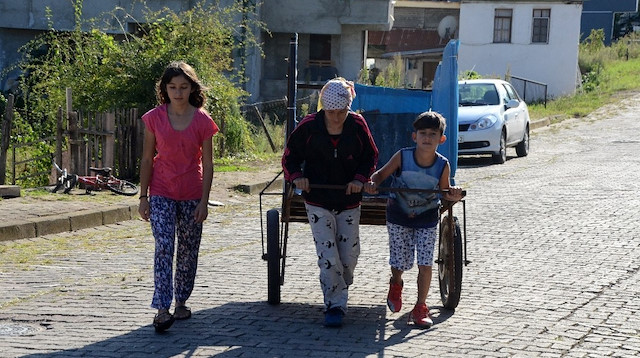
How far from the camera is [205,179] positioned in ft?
23.5

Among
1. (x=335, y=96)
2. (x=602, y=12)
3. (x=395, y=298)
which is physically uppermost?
(x=602, y=12)

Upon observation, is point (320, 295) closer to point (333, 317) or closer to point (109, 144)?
point (333, 317)

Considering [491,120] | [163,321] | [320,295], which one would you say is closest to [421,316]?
[320,295]

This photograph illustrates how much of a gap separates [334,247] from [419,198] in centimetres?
69

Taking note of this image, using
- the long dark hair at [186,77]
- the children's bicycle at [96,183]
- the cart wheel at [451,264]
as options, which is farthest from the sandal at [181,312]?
the children's bicycle at [96,183]

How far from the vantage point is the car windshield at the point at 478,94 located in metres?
21.9

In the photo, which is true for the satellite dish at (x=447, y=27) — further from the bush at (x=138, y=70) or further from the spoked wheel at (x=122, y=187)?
the spoked wheel at (x=122, y=187)

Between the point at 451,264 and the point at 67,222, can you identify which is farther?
the point at 67,222

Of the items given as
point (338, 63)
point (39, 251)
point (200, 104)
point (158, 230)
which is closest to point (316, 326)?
point (158, 230)

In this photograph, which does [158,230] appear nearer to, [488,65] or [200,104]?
[200,104]

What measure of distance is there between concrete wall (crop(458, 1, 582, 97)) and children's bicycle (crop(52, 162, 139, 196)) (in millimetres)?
29905

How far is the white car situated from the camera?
20.6 metres

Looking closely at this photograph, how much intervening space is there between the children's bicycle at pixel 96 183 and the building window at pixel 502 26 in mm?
31313

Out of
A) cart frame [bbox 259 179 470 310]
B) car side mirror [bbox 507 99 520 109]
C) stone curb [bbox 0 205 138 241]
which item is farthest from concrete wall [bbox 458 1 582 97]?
cart frame [bbox 259 179 470 310]
